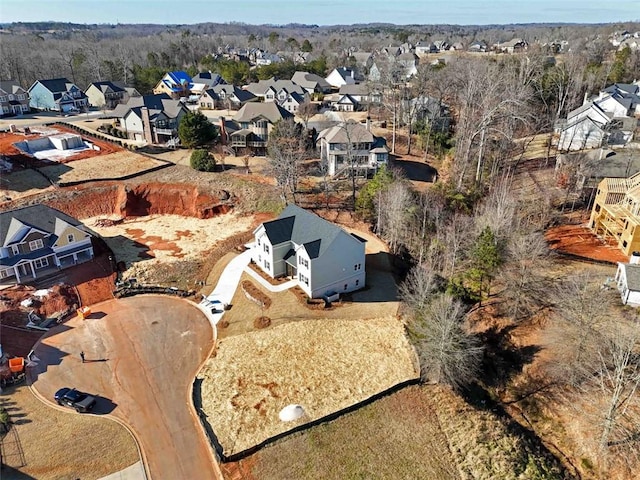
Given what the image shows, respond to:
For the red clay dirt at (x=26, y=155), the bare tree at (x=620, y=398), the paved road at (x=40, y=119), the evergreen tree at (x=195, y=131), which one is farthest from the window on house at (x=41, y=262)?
the paved road at (x=40, y=119)

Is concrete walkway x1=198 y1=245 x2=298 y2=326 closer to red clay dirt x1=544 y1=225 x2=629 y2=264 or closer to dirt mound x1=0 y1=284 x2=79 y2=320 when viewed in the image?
dirt mound x1=0 y1=284 x2=79 y2=320

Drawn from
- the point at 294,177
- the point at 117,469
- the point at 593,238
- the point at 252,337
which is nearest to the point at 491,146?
the point at 593,238

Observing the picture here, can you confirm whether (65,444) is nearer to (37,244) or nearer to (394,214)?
(37,244)

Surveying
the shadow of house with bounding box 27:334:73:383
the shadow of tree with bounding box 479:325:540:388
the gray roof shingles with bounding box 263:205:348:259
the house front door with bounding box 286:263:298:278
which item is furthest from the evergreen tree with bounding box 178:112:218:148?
the shadow of tree with bounding box 479:325:540:388

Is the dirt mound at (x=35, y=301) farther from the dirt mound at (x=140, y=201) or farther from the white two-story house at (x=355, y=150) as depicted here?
the white two-story house at (x=355, y=150)

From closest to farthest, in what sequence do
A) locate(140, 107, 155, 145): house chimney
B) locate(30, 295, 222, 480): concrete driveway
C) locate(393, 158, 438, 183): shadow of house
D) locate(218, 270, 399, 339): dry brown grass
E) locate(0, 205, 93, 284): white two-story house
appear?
locate(30, 295, 222, 480): concrete driveway, locate(218, 270, 399, 339): dry brown grass, locate(0, 205, 93, 284): white two-story house, locate(393, 158, 438, 183): shadow of house, locate(140, 107, 155, 145): house chimney

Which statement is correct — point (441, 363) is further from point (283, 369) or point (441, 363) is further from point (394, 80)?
point (394, 80)
